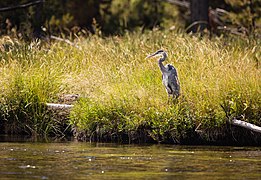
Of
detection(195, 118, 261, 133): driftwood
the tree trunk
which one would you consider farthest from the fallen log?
the tree trunk

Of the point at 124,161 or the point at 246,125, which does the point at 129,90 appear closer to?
the point at 246,125

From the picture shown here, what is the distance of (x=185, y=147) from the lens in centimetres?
1260

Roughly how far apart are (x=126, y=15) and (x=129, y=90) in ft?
52.3

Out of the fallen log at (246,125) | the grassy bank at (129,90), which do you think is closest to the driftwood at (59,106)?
the grassy bank at (129,90)

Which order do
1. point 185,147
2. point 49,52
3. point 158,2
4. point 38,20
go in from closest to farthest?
point 185,147 < point 49,52 < point 38,20 < point 158,2

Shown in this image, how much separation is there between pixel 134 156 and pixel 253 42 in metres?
8.16

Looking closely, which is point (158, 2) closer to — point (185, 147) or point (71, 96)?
point (71, 96)

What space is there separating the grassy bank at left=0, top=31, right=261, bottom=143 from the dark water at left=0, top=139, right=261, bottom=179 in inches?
21.5

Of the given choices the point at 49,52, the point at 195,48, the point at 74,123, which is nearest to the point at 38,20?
the point at 49,52

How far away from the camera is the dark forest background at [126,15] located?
24.7 m

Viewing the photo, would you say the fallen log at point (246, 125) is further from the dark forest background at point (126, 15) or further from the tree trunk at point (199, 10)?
the tree trunk at point (199, 10)

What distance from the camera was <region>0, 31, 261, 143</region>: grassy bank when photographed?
13.1 meters

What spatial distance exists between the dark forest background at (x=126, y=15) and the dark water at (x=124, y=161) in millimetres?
10576

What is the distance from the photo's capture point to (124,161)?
10875 millimetres
